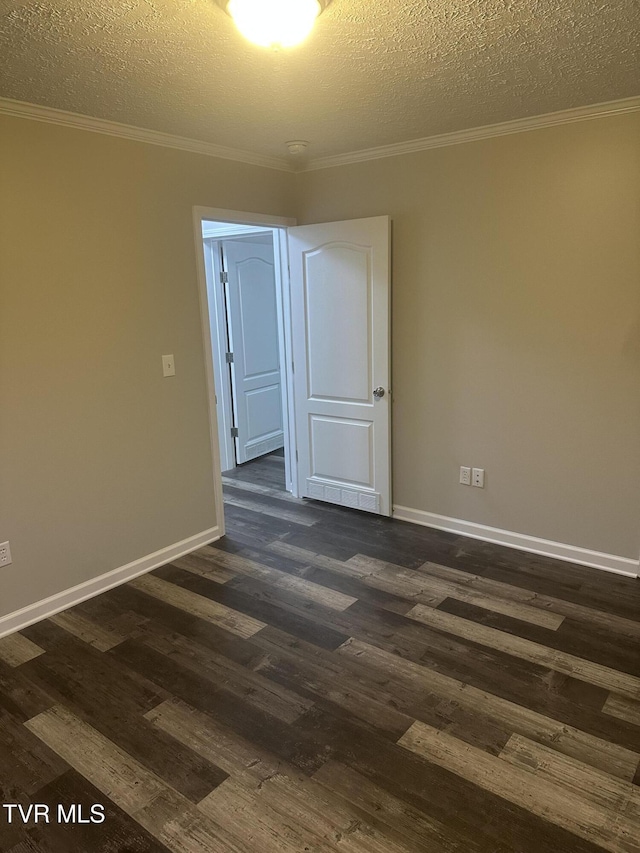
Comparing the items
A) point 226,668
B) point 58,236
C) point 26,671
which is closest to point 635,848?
point 226,668

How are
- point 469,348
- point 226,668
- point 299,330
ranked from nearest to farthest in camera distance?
point 226,668, point 469,348, point 299,330

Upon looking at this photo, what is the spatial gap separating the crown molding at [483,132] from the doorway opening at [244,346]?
1.12 m

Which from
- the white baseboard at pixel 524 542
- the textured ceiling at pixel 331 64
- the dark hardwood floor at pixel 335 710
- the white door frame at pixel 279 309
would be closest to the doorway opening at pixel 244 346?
the white door frame at pixel 279 309

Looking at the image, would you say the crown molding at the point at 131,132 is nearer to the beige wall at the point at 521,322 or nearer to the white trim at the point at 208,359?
the white trim at the point at 208,359

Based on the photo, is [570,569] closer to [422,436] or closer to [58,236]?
[422,436]

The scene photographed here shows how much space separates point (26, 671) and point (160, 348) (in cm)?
171

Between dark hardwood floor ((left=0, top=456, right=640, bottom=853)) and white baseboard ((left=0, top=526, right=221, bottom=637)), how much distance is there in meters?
0.06

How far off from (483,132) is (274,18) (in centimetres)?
181

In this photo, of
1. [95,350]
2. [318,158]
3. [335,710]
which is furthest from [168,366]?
[335,710]

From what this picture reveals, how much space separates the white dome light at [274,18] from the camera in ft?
5.30

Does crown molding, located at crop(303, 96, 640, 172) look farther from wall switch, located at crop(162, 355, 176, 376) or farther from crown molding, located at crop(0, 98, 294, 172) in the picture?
wall switch, located at crop(162, 355, 176, 376)

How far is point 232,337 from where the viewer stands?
503cm

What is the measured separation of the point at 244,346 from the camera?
5141mm

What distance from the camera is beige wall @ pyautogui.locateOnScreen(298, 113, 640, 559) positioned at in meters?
2.89
